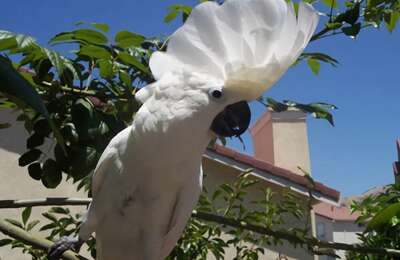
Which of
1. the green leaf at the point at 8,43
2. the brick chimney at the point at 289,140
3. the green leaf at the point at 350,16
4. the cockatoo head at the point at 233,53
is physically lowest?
the cockatoo head at the point at 233,53

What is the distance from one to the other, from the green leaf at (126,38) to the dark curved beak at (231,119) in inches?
15.5

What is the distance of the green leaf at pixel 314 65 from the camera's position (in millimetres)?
1384

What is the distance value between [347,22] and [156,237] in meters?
0.77

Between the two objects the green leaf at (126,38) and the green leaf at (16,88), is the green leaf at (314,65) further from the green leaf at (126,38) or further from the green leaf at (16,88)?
the green leaf at (16,88)

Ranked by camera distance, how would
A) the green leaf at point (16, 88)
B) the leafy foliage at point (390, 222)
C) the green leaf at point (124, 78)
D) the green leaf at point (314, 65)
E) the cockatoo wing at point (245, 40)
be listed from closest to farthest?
1. the green leaf at point (16, 88)
2. the cockatoo wing at point (245, 40)
3. the green leaf at point (124, 78)
4. the green leaf at point (314, 65)
5. the leafy foliage at point (390, 222)

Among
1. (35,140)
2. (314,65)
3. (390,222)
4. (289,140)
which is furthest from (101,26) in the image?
(289,140)

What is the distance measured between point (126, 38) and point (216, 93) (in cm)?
40

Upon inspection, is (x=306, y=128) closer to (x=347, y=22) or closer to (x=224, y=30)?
(x=347, y=22)

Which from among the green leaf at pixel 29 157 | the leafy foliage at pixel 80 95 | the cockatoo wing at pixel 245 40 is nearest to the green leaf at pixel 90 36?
the leafy foliage at pixel 80 95

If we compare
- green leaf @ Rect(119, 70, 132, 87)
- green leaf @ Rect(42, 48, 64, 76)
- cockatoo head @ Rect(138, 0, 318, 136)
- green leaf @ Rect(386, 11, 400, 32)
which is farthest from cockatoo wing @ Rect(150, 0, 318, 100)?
green leaf @ Rect(386, 11, 400, 32)

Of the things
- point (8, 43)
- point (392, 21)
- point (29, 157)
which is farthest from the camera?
point (392, 21)

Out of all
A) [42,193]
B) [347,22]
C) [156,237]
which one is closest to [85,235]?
[156,237]

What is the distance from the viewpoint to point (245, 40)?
33.0 inches

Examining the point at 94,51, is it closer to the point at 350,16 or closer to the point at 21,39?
the point at 21,39
